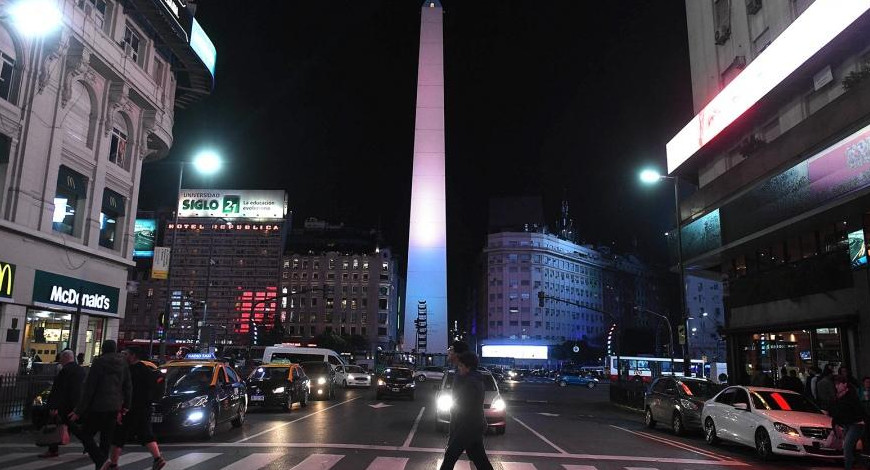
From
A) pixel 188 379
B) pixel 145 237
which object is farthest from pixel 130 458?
pixel 145 237

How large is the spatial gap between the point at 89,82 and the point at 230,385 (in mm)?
17213

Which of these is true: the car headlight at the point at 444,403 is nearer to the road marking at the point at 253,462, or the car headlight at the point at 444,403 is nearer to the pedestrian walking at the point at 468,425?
the road marking at the point at 253,462

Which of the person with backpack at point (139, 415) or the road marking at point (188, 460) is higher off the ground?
the person with backpack at point (139, 415)

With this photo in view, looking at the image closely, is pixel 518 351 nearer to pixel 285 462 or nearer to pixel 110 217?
pixel 110 217

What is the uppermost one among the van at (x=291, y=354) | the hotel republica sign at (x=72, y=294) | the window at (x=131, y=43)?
the window at (x=131, y=43)

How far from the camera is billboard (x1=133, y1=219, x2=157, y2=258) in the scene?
37188 mm

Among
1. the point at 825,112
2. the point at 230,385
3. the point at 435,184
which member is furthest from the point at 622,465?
the point at 435,184

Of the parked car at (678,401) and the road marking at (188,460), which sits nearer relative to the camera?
the road marking at (188,460)

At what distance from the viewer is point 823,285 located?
60.7 feet

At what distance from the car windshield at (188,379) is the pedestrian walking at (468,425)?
25.9 ft

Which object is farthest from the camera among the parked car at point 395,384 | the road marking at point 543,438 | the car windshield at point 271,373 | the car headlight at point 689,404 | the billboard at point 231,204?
the billboard at point 231,204

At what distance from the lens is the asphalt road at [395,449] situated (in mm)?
10039

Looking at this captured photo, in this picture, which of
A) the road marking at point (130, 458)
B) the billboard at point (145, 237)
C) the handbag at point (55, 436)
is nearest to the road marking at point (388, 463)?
the road marking at point (130, 458)

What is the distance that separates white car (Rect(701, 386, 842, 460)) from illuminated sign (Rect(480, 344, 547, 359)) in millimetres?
118566
